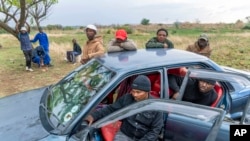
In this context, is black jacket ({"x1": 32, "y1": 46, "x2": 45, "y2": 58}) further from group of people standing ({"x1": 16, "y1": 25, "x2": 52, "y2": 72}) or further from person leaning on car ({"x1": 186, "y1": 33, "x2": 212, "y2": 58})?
person leaning on car ({"x1": 186, "y1": 33, "x2": 212, "y2": 58})

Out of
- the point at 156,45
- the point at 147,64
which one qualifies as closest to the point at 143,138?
the point at 147,64

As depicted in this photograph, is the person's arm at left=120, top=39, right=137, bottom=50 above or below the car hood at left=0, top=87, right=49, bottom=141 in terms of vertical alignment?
above

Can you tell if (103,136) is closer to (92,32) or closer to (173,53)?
(173,53)

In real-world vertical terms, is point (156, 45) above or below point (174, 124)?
above

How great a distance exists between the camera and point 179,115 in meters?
2.45

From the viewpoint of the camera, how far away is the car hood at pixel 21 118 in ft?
9.55

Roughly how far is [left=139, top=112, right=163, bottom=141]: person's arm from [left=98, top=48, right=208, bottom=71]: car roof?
0.68 meters

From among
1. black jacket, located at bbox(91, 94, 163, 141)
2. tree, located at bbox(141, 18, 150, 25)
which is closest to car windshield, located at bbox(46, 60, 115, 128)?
black jacket, located at bbox(91, 94, 163, 141)

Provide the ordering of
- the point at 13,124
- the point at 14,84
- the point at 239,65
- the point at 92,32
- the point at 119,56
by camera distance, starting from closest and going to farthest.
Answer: the point at 13,124
the point at 119,56
the point at 92,32
the point at 14,84
the point at 239,65

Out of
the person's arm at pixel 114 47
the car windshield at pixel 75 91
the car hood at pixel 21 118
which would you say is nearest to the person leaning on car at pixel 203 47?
the person's arm at pixel 114 47

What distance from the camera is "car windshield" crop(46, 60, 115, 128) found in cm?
308

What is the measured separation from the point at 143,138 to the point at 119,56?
128 cm

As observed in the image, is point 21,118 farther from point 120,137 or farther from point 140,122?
point 140,122

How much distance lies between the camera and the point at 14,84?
935cm
